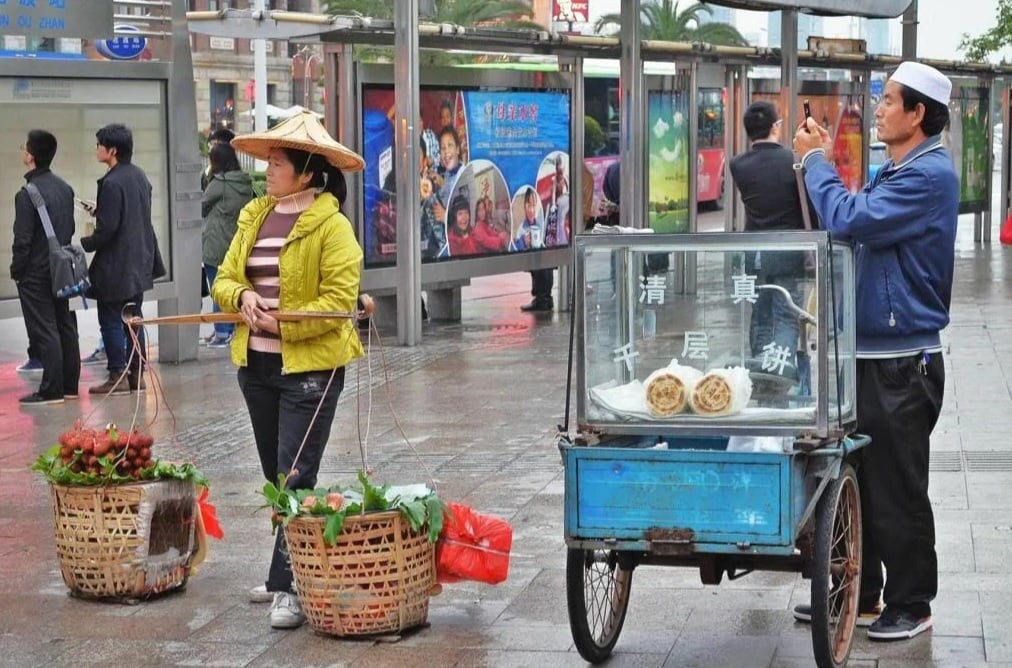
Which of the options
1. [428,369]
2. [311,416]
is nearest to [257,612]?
[311,416]

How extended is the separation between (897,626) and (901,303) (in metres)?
1.00

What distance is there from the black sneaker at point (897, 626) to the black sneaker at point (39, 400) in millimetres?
6959

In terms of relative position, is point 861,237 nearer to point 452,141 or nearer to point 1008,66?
point 452,141

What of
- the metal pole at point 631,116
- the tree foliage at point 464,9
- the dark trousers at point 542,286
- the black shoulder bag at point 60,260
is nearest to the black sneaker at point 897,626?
the black shoulder bag at point 60,260

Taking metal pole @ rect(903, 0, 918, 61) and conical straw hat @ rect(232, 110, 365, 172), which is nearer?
conical straw hat @ rect(232, 110, 365, 172)

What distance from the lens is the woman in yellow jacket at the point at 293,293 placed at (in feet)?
19.7

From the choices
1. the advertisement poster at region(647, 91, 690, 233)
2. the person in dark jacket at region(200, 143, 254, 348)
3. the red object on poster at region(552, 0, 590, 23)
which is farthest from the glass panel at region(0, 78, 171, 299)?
the red object on poster at region(552, 0, 590, 23)

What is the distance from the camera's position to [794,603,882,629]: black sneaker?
5879mm

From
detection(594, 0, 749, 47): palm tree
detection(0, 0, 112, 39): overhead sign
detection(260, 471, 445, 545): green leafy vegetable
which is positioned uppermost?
detection(594, 0, 749, 47): palm tree

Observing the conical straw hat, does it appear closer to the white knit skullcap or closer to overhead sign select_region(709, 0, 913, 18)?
the white knit skullcap

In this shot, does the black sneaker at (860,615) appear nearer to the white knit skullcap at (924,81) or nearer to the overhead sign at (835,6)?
the white knit skullcap at (924,81)

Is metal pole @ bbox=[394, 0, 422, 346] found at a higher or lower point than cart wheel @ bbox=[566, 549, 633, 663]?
higher

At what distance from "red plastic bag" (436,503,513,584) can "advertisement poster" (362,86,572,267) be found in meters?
8.41

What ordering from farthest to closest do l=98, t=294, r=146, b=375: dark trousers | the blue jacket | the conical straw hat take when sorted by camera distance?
l=98, t=294, r=146, b=375: dark trousers < the conical straw hat < the blue jacket
